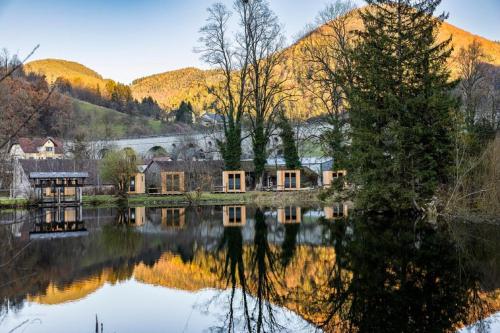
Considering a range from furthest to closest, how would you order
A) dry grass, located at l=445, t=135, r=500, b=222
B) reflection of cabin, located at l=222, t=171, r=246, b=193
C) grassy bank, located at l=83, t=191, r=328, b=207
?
reflection of cabin, located at l=222, t=171, r=246, b=193 < grassy bank, located at l=83, t=191, r=328, b=207 < dry grass, located at l=445, t=135, r=500, b=222

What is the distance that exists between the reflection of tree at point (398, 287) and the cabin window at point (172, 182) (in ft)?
80.1

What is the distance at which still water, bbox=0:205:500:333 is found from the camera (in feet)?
22.9

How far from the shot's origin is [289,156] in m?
38.6

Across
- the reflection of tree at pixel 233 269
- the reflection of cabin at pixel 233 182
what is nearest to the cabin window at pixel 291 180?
the reflection of cabin at pixel 233 182

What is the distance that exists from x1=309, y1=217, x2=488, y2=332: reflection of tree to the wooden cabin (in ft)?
76.2

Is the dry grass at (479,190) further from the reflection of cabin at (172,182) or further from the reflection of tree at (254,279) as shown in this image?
the reflection of cabin at (172,182)

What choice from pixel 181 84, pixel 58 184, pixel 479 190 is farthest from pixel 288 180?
pixel 181 84

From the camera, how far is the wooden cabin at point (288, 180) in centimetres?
3672

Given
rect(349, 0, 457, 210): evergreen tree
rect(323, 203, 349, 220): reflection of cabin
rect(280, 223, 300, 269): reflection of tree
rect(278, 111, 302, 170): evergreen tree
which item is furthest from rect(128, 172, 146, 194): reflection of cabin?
rect(349, 0, 457, 210): evergreen tree

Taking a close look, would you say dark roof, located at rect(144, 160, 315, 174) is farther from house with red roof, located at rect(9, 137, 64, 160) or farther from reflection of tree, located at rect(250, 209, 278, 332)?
house with red roof, located at rect(9, 137, 64, 160)

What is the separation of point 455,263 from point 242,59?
2874 centimetres

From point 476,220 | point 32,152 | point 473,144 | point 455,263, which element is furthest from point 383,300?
point 32,152

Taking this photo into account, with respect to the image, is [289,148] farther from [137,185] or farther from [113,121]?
[113,121]

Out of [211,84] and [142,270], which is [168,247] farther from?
[211,84]
